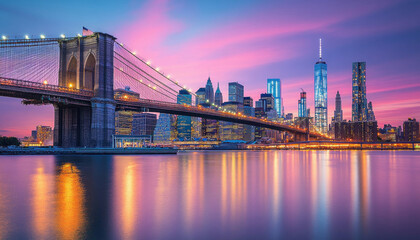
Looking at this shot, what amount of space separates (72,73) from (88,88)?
5013 millimetres

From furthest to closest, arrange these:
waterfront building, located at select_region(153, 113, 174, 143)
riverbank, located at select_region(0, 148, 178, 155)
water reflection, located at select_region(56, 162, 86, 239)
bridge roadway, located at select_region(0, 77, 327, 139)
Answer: waterfront building, located at select_region(153, 113, 174, 143)
riverbank, located at select_region(0, 148, 178, 155)
bridge roadway, located at select_region(0, 77, 327, 139)
water reflection, located at select_region(56, 162, 86, 239)

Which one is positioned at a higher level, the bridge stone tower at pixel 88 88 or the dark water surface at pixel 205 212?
the bridge stone tower at pixel 88 88

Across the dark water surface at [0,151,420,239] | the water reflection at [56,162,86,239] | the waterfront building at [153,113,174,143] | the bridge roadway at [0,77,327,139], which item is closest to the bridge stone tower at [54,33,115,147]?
the bridge roadway at [0,77,327,139]

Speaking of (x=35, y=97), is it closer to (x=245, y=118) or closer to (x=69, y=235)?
(x=69, y=235)

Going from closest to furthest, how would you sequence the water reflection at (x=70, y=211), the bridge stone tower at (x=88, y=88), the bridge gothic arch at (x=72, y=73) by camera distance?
the water reflection at (x=70, y=211)
the bridge stone tower at (x=88, y=88)
the bridge gothic arch at (x=72, y=73)

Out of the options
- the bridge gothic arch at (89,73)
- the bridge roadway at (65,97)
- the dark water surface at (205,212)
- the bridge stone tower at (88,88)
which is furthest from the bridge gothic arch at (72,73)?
the dark water surface at (205,212)

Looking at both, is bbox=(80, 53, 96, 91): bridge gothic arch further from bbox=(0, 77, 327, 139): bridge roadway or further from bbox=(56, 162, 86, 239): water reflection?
bbox=(56, 162, 86, 239): water reflection

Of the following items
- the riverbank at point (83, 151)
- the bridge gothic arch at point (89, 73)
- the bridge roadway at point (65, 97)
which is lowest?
the riverbank at point (83, 151)

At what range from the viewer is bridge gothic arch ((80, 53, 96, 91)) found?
51938 millimetres

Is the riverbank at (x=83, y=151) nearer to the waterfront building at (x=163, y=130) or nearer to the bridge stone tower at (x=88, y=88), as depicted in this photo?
the bridge stone tower at (x=88, y=88)

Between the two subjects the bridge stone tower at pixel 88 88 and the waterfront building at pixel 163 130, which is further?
the waterfront building at pixel 163 130

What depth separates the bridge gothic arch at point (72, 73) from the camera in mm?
53753

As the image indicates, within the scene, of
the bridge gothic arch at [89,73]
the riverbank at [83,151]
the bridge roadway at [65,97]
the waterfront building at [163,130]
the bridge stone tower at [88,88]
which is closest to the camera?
Answer: the bridge roadway at [65,97]

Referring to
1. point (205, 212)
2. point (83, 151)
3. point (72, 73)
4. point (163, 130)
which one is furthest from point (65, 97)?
point (163, 130)
